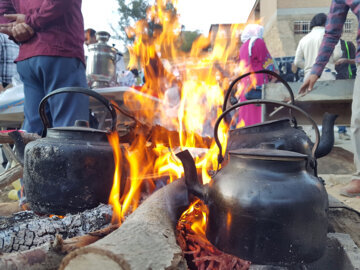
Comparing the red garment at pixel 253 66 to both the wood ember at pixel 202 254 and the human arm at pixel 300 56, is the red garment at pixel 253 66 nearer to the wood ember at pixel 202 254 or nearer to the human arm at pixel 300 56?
the human arm at pixel 300 56

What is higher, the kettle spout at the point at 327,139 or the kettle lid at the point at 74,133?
the kettle lid at the point at 74,133

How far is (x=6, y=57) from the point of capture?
4848 mm

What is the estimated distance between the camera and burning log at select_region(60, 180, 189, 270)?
2.92ft

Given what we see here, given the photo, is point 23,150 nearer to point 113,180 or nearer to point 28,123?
point 113,180

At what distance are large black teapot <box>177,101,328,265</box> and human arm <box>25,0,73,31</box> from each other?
8.72 ft

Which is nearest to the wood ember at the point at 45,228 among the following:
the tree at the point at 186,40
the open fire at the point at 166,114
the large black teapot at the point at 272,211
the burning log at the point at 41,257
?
the open fire at the point at 166,114

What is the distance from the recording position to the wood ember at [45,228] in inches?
55.3

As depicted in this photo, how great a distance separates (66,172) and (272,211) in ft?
4.08

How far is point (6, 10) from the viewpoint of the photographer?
11.2 ft

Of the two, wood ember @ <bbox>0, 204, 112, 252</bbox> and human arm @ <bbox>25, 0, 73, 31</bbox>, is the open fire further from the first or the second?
human arm @ <bbox>25, 0, 73, 31</bbox>

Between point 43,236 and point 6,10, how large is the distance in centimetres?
324

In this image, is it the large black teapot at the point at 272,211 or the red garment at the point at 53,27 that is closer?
the large black teapot at the point at 272,211

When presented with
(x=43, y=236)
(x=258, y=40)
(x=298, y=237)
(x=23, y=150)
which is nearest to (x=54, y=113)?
(x=23, y=150)

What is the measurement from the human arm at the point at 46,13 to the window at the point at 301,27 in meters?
18.8
